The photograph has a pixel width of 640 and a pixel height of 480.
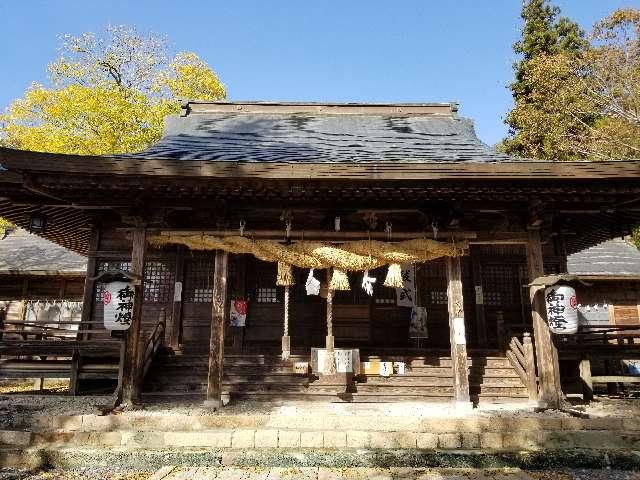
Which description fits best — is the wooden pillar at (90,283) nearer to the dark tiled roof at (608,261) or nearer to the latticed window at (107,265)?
the latticed window at (107,265)

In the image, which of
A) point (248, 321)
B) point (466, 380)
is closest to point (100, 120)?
point (248, 321)

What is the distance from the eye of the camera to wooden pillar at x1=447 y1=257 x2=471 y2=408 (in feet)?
24.3

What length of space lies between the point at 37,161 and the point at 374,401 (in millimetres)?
6935

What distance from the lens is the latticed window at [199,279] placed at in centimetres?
1094

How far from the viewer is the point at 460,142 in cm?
1076

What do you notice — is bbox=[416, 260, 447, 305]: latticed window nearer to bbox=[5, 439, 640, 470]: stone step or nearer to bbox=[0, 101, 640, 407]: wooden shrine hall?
bbox=[0, 101, 640, 407]: wooden shrine hall

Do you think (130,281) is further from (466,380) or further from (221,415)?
(466,380)

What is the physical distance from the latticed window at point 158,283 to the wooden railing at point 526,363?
7.95 m

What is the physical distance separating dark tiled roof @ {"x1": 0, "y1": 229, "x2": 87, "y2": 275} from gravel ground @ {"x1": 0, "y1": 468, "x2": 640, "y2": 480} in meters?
11.5

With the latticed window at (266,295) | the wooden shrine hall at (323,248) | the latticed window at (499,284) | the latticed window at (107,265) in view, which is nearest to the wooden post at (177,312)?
the wooden shrine hall at (323,248)

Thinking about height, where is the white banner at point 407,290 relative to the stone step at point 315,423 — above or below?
above

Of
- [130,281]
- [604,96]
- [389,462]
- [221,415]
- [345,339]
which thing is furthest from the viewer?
[604,96]

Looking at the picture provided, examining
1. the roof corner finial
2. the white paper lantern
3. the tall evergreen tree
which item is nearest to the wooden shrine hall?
the white paper lantern

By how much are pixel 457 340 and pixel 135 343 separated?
5.55m
